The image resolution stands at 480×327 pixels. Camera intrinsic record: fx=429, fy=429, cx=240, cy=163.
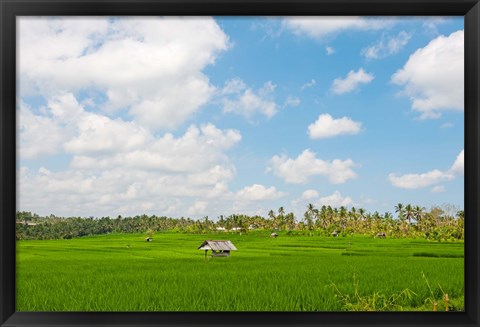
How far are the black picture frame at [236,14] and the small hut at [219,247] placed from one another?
220cm

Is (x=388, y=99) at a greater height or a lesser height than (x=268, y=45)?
lesser

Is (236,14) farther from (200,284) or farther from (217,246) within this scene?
(217,246)

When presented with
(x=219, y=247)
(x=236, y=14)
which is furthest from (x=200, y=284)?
(x=236, y=14)

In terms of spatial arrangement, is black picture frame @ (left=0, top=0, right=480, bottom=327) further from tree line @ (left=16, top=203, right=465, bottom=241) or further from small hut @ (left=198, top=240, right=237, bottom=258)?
small hut @ (left=198, top=240, right=237, bottom=258)

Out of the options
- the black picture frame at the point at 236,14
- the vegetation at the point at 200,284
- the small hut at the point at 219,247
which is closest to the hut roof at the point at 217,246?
the small hut at the point at 219,247

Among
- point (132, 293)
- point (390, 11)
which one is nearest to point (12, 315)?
point (132, 293)

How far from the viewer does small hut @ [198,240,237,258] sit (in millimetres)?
3637

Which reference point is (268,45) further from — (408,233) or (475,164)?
A: (408,233)

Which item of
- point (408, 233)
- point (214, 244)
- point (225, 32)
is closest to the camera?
point (225, 32)

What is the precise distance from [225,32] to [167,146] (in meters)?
1.07

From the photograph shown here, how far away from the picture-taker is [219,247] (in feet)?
12.2

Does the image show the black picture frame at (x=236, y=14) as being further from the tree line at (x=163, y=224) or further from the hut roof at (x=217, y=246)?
the hut roof at (x=217, y=246)

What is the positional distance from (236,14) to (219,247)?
2589mm

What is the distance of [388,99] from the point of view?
3.09m
